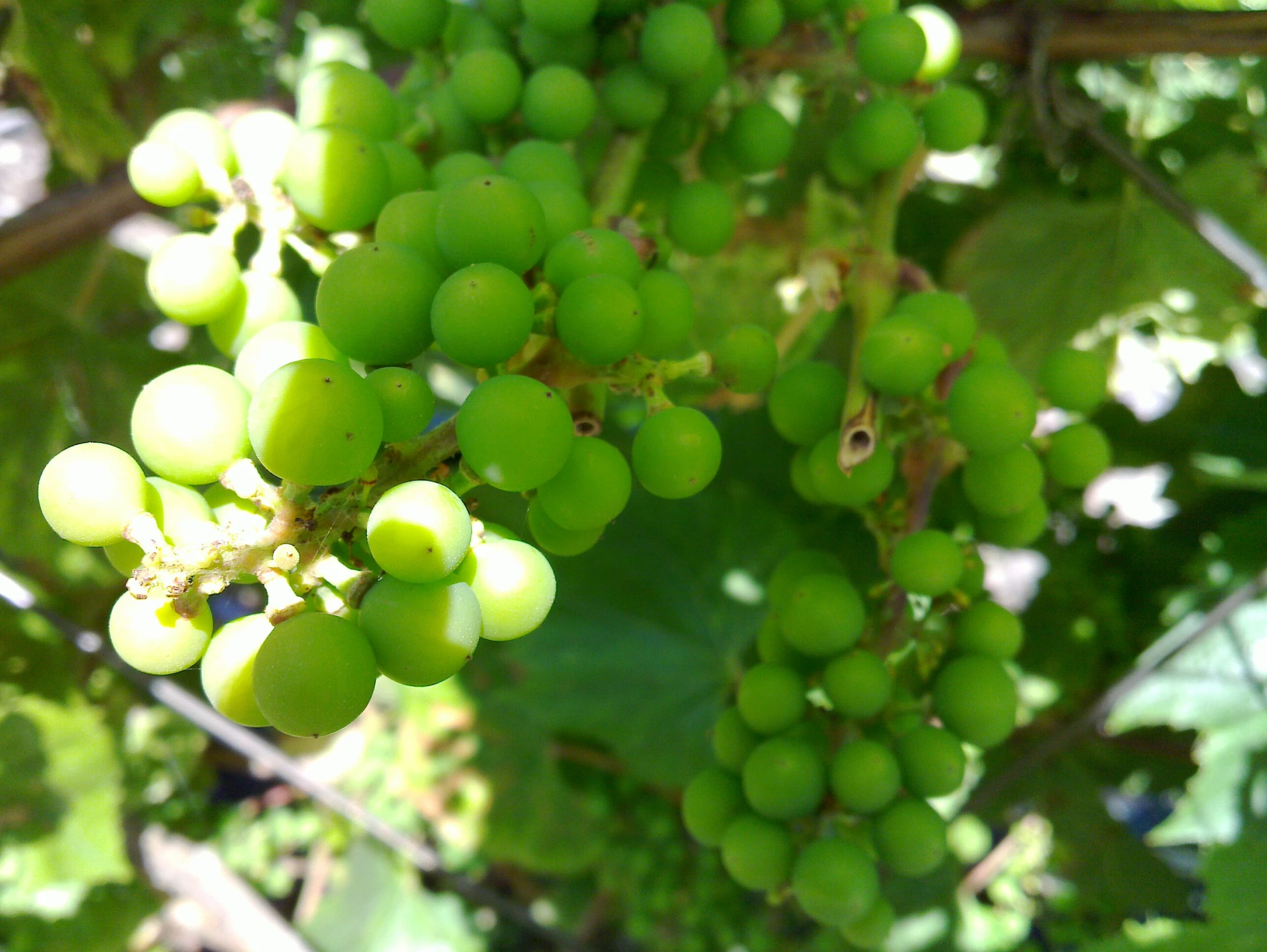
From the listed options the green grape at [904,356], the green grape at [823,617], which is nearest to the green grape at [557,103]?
the green grape at [904,356]

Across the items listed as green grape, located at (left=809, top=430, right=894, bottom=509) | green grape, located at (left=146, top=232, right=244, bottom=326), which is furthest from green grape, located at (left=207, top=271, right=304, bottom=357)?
green grape, located at (left=809, top=430, right=894, bottom=509)

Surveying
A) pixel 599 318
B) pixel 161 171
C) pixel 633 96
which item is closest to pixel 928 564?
pixel 599 318

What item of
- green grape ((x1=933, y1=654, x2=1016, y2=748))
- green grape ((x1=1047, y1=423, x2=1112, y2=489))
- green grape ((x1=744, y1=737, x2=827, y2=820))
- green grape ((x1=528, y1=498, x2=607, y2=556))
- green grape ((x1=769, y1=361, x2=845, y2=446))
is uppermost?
green grape ((x1=528, y1=498, x2=607, y2=556))

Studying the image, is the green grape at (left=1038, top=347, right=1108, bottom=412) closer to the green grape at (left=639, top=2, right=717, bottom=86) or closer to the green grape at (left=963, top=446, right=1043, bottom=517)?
the green grape at (left=963, top=446, right=1043, bottom=517)

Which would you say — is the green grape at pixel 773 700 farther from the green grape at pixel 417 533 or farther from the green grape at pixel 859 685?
the green grape at pixel 417 533

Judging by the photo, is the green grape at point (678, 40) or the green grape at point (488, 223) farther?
the green grape at point (678, 40)

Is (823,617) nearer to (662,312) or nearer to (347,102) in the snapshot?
(662,312)
